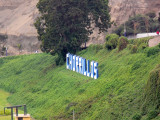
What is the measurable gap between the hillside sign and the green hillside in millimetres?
455

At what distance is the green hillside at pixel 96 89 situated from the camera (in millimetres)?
22567

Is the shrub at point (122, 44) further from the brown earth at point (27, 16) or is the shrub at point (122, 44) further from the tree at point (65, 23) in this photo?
the brown earth at point (27, 16)

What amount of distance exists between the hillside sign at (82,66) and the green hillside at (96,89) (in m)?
0.46

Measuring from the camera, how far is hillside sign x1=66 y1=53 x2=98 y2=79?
32.0m

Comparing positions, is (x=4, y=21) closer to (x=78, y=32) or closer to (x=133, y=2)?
(x=133, y=2)

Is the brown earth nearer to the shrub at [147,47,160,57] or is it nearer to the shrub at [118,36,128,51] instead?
the shrub at [118,36,128,51]

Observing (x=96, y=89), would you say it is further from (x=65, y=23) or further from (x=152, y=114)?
(x=65, y=23)

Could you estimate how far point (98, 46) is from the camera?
128 feet

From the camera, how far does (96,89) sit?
1101 inches

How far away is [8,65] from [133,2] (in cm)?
2823

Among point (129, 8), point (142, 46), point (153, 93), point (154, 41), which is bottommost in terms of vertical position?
point (153, 93)

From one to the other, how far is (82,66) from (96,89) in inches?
309

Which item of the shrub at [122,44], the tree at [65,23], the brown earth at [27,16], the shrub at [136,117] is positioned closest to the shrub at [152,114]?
the shrub at [136,117]

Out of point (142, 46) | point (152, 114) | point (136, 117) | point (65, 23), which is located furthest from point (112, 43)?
point (152, 114)
